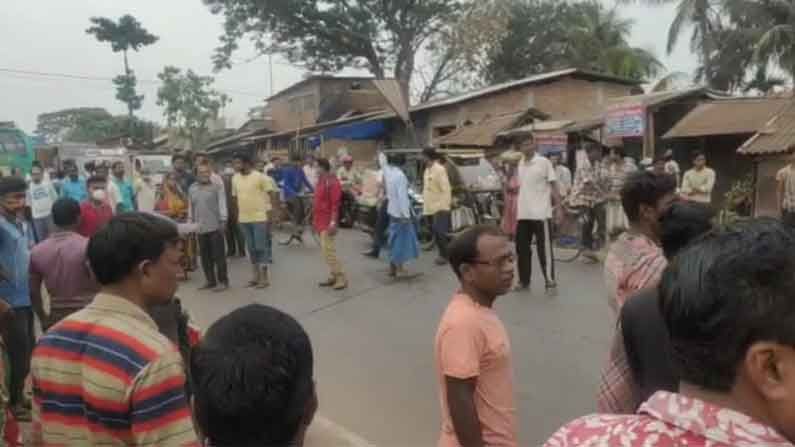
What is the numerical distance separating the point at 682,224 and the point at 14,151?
25.3m

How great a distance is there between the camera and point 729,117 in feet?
45.2

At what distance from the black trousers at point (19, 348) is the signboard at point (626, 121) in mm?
12671

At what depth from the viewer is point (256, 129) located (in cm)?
3734

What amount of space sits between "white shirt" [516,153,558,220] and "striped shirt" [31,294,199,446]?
6.01 metres

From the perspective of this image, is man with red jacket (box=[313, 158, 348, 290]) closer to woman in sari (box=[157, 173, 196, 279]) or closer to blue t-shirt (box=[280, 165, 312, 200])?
woman in sari (box=[157, 173, 196, 279])

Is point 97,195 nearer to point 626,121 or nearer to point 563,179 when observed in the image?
point 563,179

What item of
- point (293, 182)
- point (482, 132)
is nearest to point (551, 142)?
point (482, 132)

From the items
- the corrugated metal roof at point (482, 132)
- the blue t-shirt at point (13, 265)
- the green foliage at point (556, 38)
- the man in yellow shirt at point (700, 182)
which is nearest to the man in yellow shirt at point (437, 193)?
the man in yellow shirt at point (700, 182)

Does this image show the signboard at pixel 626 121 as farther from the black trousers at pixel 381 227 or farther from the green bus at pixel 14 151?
the green bus at pixel 14 151

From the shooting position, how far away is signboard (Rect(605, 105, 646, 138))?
14.4m

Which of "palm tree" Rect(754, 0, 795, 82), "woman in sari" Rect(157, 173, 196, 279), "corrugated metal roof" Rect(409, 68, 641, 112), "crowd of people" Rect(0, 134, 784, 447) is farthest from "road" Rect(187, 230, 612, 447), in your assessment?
"palm tree" Rect(754, 0, 795, 82)

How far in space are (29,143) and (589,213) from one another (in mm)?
21473

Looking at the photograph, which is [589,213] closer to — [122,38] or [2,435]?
[2,435]

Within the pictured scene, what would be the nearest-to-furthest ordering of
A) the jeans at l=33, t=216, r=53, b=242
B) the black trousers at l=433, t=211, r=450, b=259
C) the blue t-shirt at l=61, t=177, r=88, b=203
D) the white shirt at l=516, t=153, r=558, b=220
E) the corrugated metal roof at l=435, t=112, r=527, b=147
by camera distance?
the white shirt at l=516, t=153, r=558, b=220
the black trousers at l=433, t=211, r=450, b=259
the jeans at l=33, t=216, r=53, b=242
the blue t-shirt at l=61, t=177, r=88, b=203
the corrugated metal roof at l=435, t=112, r=527, b=147
